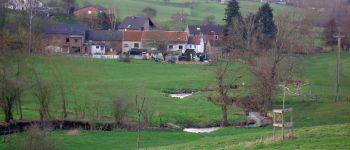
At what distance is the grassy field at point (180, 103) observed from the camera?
25203 mm

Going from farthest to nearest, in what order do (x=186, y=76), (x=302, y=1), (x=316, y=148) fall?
1. (x=302, y=1)
2. (x=186, y=76)
3. (x=316, y=148)

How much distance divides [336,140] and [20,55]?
30622mm

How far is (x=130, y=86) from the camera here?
5328 centimetres

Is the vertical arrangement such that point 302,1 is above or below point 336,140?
above

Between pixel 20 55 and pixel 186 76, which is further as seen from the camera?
pixel 186 76

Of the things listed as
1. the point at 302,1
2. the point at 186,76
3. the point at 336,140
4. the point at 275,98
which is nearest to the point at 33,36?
the point at 186,76

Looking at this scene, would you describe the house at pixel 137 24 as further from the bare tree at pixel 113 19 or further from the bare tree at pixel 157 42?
the bare tree at pixel 157 42

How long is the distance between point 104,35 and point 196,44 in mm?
12101

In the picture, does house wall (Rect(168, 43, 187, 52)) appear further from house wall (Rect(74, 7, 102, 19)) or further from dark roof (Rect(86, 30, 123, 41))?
house wall (Rect(74, 7, 102, 19))

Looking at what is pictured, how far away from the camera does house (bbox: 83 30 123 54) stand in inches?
3246

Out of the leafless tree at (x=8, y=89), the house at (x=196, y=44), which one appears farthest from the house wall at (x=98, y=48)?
the leafless tree at (x=8, y=89)

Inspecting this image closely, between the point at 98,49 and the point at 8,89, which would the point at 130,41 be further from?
the point at 8,89

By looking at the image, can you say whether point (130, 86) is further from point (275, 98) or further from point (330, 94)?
point (330, 94)

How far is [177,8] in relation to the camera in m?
125
